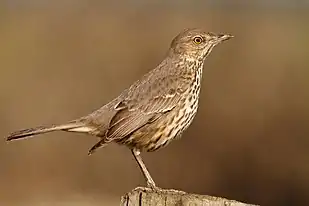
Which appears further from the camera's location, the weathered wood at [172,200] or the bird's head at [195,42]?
the bird's head at [195,42]

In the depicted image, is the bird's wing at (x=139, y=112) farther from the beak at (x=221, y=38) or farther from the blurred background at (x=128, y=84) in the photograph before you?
the blurred background at (x=128, y=84)

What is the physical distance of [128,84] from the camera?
16656 millimetres

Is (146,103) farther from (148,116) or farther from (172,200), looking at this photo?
(172,200)

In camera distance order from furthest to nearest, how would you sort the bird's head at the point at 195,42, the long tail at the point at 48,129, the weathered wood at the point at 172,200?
the bird's head at the point at 195,42 < the long tail at the point at 48,129 < the weathered wood at the point at 172,200

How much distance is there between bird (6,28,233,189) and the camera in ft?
27.3

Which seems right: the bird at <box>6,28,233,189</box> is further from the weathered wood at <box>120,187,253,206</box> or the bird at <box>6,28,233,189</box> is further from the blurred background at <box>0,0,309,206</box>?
the blurred background at <box>0,0,309,206</box>

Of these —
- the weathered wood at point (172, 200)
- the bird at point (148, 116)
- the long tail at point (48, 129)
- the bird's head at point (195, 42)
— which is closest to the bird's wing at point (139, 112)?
the bird at point (148, 116)

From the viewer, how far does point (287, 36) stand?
21.9 meters

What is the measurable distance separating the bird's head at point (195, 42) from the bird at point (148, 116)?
19 cm

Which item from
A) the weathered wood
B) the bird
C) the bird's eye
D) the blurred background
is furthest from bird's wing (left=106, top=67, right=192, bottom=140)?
the blurred background

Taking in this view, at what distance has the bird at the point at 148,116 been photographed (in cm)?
832

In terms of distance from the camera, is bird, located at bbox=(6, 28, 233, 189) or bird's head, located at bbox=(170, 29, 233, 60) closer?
bird, located at bbox=(6, 28, 233, 189)

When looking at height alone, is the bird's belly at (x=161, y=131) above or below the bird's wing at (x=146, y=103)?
below

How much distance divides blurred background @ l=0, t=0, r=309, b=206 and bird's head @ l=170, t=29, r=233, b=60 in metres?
4.26
